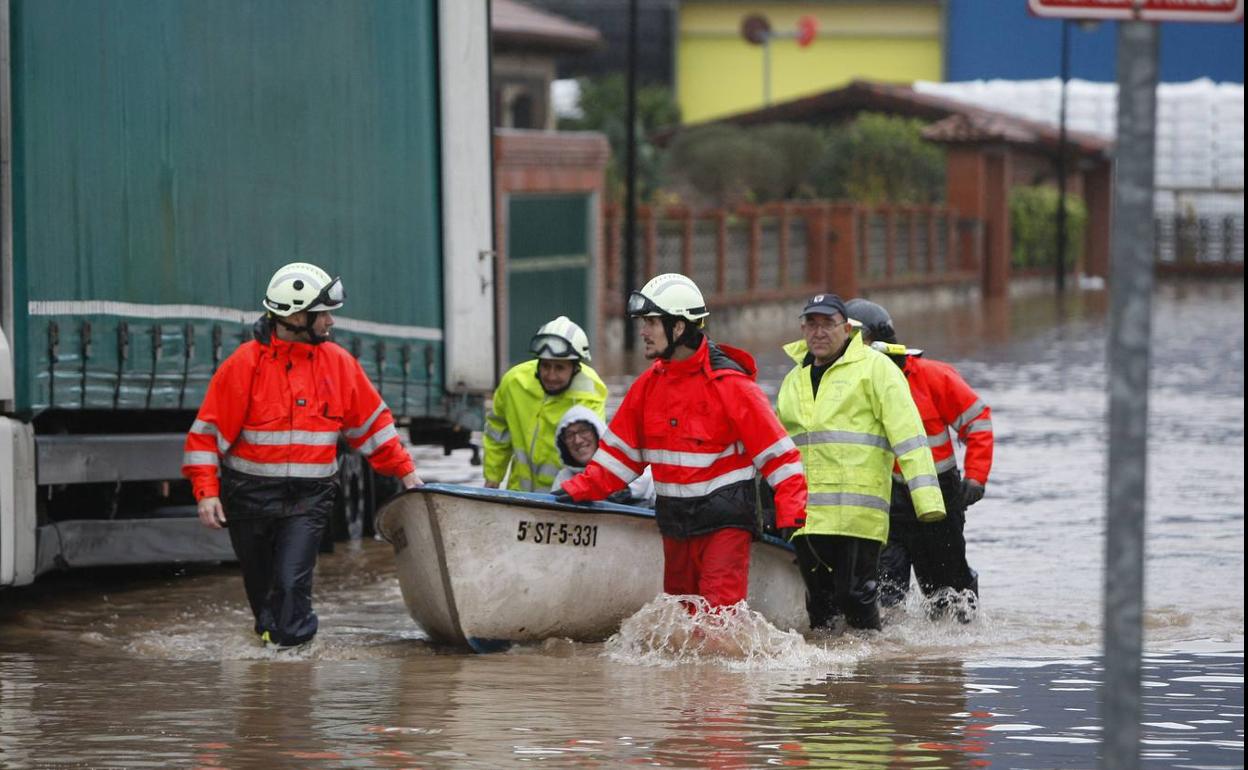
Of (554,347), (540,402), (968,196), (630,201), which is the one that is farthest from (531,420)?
(968,196)

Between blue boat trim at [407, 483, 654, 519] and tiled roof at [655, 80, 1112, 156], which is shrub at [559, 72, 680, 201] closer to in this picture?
tiled roof at [655, 80, 1112, 156]

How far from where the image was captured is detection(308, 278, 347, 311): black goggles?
949 cm

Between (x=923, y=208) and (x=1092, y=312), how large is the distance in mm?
5988

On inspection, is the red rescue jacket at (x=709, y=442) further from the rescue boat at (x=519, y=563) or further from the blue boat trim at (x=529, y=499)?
the rescue boat at (x=519, y=563)

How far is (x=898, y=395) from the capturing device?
9.97m

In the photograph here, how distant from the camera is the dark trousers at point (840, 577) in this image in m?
10.2

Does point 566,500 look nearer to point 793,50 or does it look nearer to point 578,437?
point 578,437

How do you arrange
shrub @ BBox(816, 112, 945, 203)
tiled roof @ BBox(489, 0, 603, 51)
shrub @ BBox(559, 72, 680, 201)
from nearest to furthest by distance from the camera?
tiled roof @ BBox(489, 0, 603, 51) < shrub @ BBox(559, 72, 680, 201) < shrub @ BBox(816, 112, 945, 203)

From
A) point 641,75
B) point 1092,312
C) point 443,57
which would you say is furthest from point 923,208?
point 443,57

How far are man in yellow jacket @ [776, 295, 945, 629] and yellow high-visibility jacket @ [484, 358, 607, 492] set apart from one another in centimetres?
109

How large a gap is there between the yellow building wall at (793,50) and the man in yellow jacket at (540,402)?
63224 millimetres

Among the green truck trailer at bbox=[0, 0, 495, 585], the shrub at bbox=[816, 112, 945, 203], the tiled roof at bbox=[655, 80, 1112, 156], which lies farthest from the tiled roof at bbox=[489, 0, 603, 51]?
the green truck trailer at bbox=[0, 0, 495, 585]

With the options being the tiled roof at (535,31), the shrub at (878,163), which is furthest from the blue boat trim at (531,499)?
the shrub at (878,163)

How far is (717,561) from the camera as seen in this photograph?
941 cm
